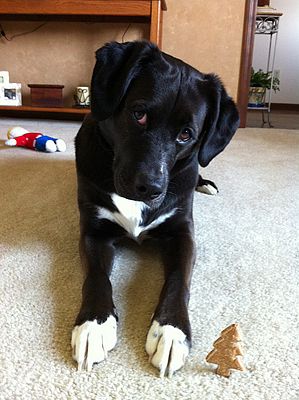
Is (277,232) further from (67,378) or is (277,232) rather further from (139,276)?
(67,378)

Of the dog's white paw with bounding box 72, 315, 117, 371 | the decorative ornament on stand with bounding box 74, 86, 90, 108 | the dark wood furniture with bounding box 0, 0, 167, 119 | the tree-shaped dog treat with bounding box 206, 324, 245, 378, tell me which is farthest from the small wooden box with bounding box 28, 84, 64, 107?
the tree-shaped dog treat with bounding box 206, 324, 245, 378

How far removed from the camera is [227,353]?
28.6 inches

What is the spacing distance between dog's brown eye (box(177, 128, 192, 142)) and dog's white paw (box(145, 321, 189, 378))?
436 millimetres

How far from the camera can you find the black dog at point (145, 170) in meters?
0.81

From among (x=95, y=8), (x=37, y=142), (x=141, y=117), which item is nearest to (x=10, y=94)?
(x=95, y=8)

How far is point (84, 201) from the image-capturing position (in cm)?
118

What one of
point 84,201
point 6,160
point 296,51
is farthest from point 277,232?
point 296,51

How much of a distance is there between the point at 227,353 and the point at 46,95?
2.80 m

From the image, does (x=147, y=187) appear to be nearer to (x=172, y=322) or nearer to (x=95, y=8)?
(x=172, y=322)

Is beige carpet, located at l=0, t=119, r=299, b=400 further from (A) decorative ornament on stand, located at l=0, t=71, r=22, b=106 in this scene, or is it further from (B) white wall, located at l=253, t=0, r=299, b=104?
(B) white wall, located at l=253, t=0, r=299, b=104

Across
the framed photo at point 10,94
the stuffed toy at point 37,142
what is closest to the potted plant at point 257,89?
the framed photo at point 10,94

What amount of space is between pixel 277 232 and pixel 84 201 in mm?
626

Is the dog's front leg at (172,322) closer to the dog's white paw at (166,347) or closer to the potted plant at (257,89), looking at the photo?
the dog's white paw at (166,347)

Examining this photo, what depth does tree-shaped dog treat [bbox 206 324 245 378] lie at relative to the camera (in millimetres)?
725
